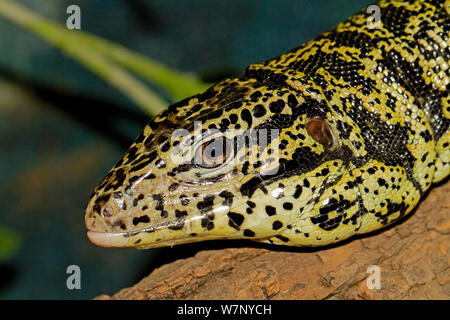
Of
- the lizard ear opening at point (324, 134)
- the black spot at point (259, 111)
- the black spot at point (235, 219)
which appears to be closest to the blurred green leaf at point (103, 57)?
the black spot at point (259, 111)

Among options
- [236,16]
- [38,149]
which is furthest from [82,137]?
[236,16]

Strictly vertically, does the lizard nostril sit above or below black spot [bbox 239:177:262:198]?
below

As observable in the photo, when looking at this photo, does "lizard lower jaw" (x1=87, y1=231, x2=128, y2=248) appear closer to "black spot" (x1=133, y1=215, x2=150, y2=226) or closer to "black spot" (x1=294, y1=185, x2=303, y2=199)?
"black spot" (x1=133, y1=215, x2=150, y2=226)

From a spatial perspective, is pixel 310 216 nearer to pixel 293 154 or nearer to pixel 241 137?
pixel 293 154

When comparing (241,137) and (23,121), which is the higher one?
(23,121)

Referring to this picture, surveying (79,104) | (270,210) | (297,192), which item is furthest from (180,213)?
(79,104)

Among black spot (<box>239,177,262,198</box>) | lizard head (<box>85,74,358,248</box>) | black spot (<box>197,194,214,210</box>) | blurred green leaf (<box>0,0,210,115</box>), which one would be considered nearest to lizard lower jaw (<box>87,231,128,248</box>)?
lizard head (<box>85,74,358,248</box>)
